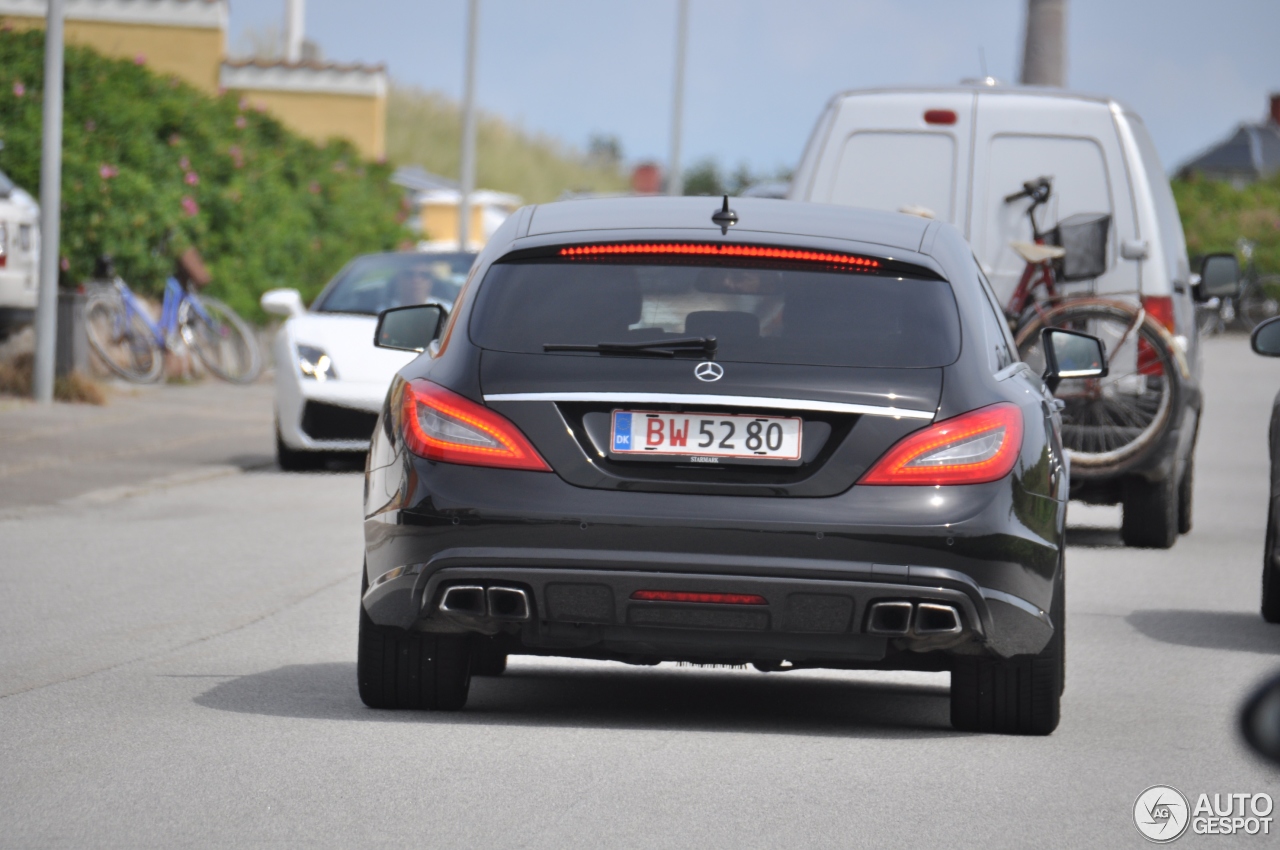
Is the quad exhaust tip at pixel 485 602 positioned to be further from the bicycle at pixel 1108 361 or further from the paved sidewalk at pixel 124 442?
the paved sidewalk at pixel 124 442

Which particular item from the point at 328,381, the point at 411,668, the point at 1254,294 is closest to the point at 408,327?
the point at 411,668

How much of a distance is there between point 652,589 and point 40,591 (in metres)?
4.32

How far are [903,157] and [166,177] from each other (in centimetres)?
1238

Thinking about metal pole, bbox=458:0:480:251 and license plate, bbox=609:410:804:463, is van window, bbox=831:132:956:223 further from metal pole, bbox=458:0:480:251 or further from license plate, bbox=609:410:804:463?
metal pole, bbox=458:0:480:251

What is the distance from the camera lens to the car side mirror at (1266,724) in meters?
2.43

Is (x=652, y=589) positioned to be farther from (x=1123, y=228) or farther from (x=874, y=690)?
(x=1123, y=228)

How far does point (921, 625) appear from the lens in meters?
5.86

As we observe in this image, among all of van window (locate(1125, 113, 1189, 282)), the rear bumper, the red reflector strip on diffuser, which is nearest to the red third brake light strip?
the rear bumper

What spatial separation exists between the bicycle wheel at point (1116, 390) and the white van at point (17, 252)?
10254mm

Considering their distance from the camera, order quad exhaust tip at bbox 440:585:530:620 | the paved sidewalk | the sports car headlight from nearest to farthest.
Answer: quad exhaust tip at bbox 440:585:530:620 → the paved sidewalk → the sports car headlight

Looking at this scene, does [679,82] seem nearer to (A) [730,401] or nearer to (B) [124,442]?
(B) [124,442]

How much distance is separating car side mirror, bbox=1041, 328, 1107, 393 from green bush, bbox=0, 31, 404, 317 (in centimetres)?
1394

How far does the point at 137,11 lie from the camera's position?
118 ft

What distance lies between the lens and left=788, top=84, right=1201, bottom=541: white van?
463 inches
